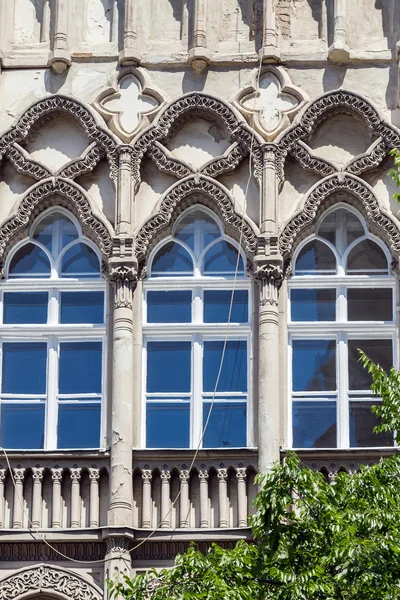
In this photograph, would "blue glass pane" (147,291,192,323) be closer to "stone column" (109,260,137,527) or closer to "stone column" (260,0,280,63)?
"stone column" (109,260,137,527)

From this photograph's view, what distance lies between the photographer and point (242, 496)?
28750mm

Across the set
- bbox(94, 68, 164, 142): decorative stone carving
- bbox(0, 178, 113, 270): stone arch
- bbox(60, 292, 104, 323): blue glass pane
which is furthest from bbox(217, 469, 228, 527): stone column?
bbox(94, 68, 164, 142): decorative stone carving

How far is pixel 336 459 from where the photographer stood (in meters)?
28.9

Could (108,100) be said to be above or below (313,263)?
above

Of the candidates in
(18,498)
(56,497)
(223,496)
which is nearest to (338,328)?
(223,496)

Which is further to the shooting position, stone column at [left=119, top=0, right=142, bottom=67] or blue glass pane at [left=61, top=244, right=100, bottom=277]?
stone column at [left=119, top=0, right=142, bottom=67]

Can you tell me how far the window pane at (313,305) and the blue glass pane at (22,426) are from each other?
369cm

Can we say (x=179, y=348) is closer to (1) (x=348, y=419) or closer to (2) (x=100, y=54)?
(1) (x=348, y=419)

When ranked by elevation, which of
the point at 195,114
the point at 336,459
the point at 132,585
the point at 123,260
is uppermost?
the point at 195,114

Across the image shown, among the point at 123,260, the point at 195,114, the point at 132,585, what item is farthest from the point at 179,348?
the point at 132,585

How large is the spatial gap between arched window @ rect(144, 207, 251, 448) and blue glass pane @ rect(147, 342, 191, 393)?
0.01 meters

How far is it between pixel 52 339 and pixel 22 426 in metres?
1.30

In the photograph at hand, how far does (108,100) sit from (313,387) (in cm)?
508

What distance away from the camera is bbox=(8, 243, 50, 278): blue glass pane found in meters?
30.7
